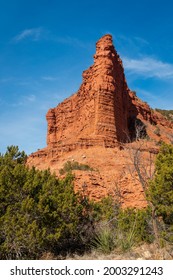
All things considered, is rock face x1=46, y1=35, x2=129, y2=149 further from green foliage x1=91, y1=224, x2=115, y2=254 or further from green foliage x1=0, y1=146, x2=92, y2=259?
green foliage x1=91, y1=224, x2=115, y2=254

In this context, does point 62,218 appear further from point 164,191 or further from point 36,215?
point 164,191

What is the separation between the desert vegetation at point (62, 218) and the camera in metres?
12.1

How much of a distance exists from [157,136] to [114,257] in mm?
48498

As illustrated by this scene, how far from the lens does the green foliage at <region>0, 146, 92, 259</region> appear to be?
12.0 meters

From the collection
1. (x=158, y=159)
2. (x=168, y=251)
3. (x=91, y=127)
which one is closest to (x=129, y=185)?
(x=158, y=159)

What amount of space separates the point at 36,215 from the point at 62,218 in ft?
4.44

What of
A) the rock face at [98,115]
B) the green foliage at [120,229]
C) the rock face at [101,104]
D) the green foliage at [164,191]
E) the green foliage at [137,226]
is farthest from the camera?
the rock face at [101,104]

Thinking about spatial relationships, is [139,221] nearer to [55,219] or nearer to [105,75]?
[55,219]

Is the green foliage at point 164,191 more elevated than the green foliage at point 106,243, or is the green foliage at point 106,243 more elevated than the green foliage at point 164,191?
the green foliage at point 164,191

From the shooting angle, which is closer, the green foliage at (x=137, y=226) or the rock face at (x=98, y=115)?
the green foliage at (x=137, y=226)

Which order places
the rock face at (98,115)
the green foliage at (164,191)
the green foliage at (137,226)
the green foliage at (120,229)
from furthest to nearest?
the rock face at (98,115) → the green foliage at (137,226) → the green foliage at (120,229) → the green foliage at (164,191)

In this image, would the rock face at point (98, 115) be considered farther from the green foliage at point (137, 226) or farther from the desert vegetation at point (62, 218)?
the desert vegetation at point (62, 218)

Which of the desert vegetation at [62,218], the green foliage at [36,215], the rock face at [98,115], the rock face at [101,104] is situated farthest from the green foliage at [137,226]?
the rock face at [101,104]

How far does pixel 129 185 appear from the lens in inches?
850
